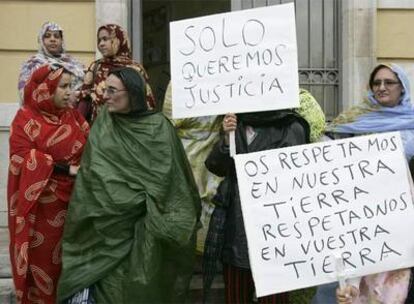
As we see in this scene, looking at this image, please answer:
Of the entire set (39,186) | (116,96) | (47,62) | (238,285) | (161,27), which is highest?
(161,27)

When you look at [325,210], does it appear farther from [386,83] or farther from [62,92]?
[62,92]

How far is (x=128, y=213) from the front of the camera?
10.9ft

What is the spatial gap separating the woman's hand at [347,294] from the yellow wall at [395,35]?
3.90 m

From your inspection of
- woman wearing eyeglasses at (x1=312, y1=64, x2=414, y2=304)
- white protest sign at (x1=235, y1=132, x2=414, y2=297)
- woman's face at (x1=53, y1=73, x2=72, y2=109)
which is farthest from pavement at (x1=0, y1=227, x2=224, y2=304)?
white protest sign at (x1=235, y1=132, x2=414, y2=297)

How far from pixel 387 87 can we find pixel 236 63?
831 mm

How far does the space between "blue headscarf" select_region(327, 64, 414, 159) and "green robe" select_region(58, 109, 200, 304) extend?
40.9 inches

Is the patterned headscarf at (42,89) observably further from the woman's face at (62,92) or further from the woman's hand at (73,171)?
the woman's hand at (73,171)

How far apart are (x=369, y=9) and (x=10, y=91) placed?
3341mm

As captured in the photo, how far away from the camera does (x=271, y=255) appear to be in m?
2.98

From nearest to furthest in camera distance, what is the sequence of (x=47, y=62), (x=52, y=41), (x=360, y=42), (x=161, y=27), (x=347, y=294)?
(x=347, y=294) → (x=47, y=62) → (x=52, y=41) → (x=360, y=42) → (x=161, y=27)

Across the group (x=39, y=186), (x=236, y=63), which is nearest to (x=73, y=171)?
(x=39, y=186)

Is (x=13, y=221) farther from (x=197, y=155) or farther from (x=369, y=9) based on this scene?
(x=369, y=9)

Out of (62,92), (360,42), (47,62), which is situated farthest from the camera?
(360,42)

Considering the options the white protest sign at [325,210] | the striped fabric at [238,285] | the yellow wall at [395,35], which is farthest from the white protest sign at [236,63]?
the yellow wall at [395,35]
